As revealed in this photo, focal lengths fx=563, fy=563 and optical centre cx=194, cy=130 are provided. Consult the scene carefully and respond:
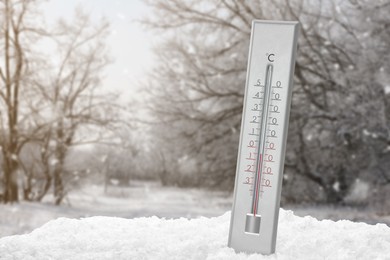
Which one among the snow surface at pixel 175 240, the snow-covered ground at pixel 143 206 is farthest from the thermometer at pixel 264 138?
the snow-covered ground at pixel 143 206

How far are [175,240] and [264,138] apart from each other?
12.5 inches

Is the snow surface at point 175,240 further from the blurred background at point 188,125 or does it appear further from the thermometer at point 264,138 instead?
the blurred background at point 188,125

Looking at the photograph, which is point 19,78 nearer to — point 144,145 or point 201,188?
point 144,145

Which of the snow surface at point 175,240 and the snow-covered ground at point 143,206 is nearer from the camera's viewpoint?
the snow surface at point 175,240

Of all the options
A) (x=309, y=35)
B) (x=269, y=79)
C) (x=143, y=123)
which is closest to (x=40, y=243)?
(x=269, y=79)

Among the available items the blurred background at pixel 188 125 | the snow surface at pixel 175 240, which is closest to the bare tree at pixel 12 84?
the blurred background at pixel 188 125

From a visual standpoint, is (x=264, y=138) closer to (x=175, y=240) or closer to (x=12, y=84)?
(x=175, y=240)

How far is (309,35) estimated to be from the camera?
4.95 m

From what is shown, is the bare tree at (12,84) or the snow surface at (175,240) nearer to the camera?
the snow surface at (175,240)

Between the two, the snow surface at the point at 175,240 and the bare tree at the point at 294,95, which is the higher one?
the bare tree at the point at 294,95

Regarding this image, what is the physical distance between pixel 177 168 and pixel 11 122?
1521 mm

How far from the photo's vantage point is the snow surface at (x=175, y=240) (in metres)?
1.21

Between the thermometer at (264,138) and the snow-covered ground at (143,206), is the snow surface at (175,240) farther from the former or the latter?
the snow-covered ground at (143,206)

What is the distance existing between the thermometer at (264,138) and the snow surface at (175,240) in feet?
0.18
